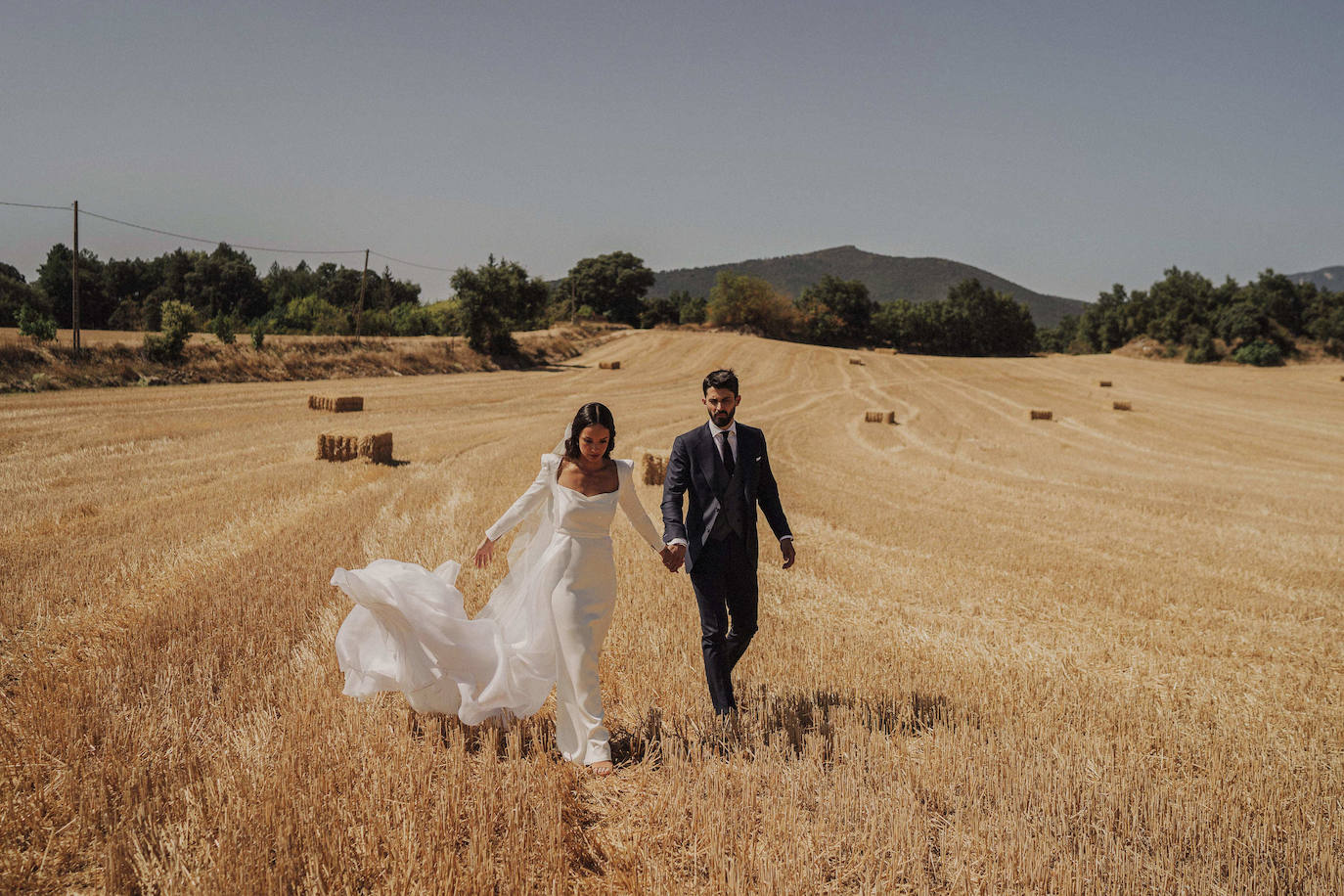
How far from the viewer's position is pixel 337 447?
1538 centimetres

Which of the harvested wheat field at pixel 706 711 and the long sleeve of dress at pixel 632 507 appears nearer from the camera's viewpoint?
the harvested wheat field at pixel 706 711

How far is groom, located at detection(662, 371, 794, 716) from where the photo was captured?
4.60m

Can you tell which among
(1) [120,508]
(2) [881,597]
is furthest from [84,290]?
(2) [881,597]

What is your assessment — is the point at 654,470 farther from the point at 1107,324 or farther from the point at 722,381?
the point at 1107,324

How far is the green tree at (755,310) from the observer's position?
7281 cm

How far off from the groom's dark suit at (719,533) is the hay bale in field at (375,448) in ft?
40.4

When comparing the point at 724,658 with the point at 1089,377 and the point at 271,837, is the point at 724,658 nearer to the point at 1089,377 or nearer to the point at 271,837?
the point at 271,837

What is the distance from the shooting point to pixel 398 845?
331cm

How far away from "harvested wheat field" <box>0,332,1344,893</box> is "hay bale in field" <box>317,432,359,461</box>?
1.64 m

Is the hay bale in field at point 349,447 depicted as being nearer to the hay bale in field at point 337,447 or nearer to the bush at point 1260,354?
the hay bale in field at point 337,447

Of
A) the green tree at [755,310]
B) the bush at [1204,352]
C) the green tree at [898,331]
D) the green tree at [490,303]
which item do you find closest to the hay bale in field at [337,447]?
the green tree at [490,303]

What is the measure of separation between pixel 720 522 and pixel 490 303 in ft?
138

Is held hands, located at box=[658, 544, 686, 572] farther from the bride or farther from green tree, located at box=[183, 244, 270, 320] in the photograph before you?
green tree, located at box=[183, 244, 270, 320]

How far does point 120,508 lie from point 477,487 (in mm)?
5165
